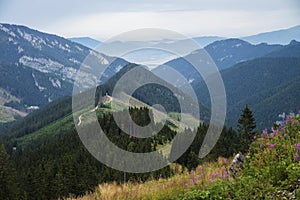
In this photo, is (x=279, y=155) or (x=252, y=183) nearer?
(x=252, y=183)

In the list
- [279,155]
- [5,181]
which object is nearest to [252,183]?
[279,155]

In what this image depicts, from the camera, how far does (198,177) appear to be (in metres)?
11.5

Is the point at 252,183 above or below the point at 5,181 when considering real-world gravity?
above

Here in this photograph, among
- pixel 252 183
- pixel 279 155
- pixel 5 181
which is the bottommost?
pixel 5 181

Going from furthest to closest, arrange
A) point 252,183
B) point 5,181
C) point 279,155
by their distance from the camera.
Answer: point 5,181 → point 279,155 → point 252,183

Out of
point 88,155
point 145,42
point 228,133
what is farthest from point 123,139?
point 145,42

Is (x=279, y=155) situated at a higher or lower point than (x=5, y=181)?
higher

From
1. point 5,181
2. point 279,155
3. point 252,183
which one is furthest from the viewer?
point 5,181

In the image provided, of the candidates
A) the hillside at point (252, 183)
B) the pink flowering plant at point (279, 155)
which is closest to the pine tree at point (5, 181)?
the hillside at point (252, 183)

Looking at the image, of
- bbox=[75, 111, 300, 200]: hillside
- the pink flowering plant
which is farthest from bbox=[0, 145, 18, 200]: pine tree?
the pink flowering plant

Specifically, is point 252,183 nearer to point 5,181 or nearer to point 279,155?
point 279,155

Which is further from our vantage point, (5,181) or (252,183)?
(5,181)

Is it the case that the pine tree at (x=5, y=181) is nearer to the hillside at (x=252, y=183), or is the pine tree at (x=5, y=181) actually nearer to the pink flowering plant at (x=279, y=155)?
the hillside at (x=252, y=183)

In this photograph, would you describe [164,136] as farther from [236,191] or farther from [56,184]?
[236,191]
